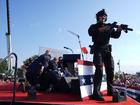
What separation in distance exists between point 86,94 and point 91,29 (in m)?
1.31

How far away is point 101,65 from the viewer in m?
8.74

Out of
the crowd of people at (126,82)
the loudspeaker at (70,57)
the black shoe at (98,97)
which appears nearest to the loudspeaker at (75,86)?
the black shoe at (98,97)

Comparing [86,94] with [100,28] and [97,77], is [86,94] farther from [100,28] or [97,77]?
[100,28]

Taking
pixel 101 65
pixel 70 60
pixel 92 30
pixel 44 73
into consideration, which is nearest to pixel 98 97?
pixel 101 65

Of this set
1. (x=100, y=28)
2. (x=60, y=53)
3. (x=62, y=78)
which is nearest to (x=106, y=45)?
(x=100, y=28)

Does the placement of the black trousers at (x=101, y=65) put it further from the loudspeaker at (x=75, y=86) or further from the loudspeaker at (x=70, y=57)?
the loudspeaker at (x=70, y=57)

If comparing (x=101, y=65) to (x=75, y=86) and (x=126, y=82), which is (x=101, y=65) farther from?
(x=126, y=82)

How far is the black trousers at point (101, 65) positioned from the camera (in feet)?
28.5

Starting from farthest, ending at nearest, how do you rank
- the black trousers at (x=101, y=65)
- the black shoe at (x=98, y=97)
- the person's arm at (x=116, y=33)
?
the person's arm at (x=116, y=33) < the black trousers at (x=101, y=65) < the black shoe at (x=98, y=97)

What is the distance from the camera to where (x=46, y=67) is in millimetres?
10281

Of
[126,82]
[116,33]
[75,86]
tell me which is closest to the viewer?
[116,33]

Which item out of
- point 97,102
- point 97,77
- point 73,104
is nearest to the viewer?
point 73,104

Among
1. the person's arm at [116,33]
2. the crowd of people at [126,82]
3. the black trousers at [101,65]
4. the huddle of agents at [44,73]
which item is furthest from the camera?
the crowd of people at [126,82]

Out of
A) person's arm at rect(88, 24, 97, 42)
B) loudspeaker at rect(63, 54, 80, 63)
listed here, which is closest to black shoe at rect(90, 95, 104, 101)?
person's arm at rect(88, 24, 97, 42)
